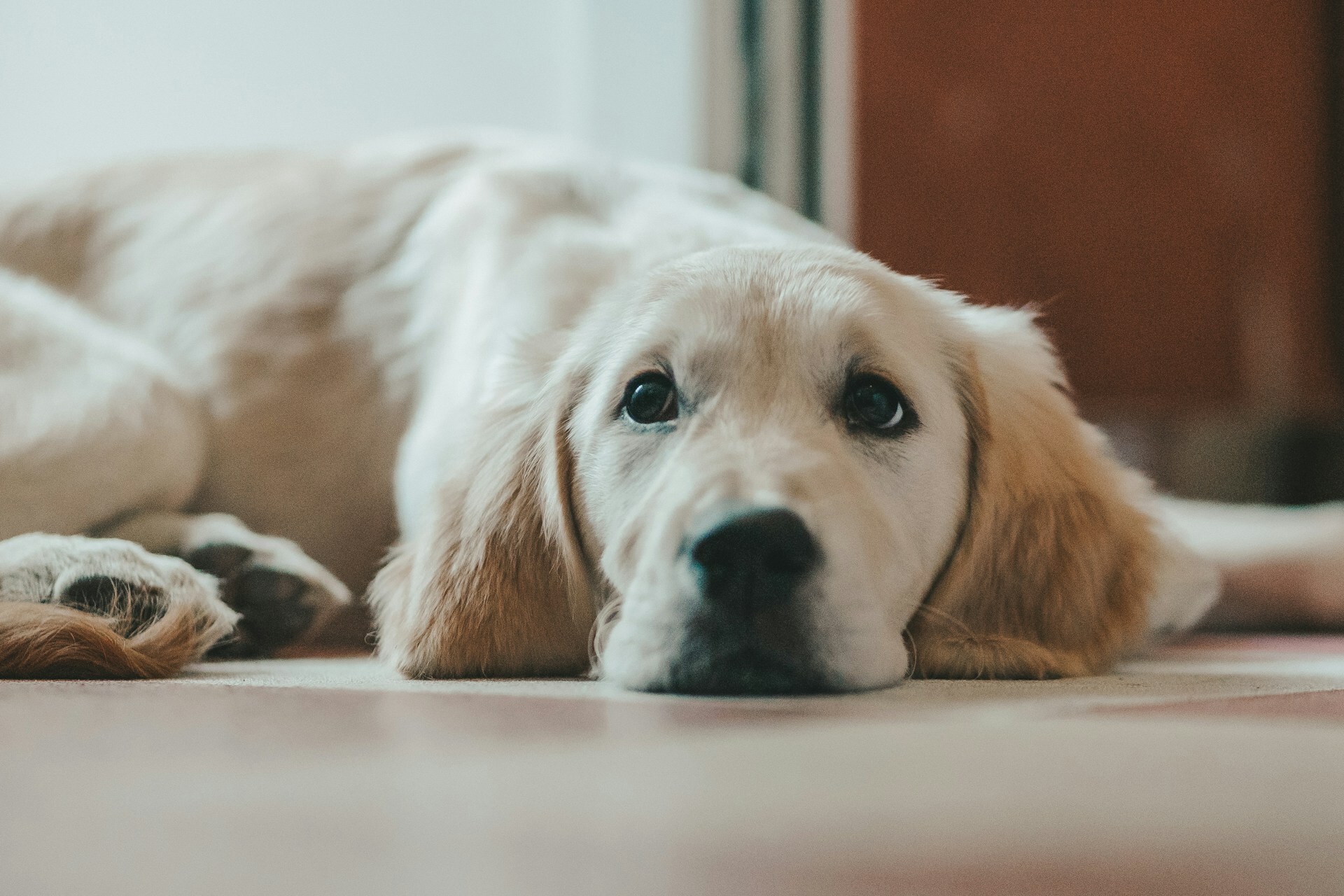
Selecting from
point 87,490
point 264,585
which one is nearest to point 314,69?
point 87,490

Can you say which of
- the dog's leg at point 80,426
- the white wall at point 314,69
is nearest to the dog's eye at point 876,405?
the dog's leg at point 80,426

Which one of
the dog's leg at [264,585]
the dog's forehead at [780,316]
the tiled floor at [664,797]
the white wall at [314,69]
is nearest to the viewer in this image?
the tiled floor at [664,797]

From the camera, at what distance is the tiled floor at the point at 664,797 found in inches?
26.1

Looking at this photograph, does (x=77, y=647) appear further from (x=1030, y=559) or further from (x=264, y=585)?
(x=1030, y=559)

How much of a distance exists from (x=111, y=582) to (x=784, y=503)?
35.7 inches

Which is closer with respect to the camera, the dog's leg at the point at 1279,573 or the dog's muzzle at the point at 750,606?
the dog's muzzle at the point at 750,606

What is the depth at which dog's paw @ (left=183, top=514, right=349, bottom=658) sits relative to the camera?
1971 millimetres

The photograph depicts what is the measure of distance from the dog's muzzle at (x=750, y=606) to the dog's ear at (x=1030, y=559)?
14.6 inches

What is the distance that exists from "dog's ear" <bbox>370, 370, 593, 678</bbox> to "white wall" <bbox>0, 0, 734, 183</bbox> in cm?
237

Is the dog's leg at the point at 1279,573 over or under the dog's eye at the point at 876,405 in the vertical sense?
under

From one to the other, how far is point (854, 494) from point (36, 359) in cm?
157

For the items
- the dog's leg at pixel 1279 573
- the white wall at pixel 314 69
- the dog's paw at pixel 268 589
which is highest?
Result: the white wall at pixel 314 69

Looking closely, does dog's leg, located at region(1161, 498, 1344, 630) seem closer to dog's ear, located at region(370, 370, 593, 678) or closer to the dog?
the dog

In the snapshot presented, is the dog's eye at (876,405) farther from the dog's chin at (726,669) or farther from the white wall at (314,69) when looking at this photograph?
the white wall at (314,69)
